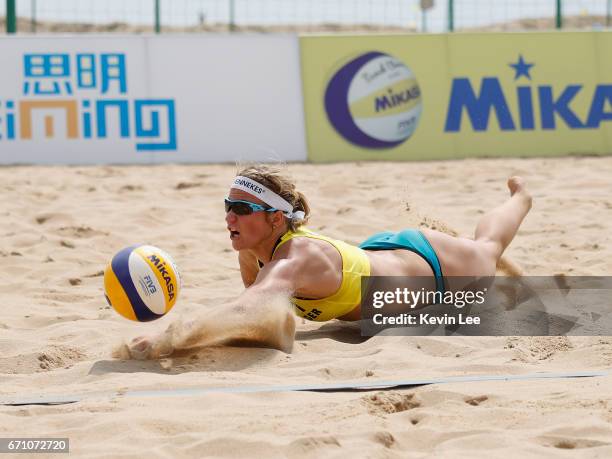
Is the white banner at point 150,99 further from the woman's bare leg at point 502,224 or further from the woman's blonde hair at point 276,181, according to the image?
the woman's blonde hair at point 276,181

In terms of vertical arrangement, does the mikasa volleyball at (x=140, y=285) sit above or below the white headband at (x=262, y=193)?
below

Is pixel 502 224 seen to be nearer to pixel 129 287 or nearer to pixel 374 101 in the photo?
pixel 129 287

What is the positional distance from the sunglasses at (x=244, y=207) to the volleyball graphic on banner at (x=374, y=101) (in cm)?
568

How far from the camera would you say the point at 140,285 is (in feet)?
13.5

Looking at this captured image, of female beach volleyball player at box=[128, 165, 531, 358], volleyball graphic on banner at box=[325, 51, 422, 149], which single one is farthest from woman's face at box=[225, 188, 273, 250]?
volleyball graphic on banner at box=[325, 51, 422, 149]

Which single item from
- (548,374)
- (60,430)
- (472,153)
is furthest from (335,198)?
(60,430)

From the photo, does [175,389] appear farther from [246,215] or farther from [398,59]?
[398,59]

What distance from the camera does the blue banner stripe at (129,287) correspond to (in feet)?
13.5

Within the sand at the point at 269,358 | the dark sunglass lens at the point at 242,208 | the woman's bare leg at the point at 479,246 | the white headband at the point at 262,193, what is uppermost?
the white headband at the point at 262,193

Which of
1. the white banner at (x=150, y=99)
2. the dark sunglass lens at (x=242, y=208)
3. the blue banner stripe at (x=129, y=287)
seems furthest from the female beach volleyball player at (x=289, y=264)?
the white banner at (x=150, y=99)

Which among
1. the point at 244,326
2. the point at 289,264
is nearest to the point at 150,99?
the point at 289,264

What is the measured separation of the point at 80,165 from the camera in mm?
9320

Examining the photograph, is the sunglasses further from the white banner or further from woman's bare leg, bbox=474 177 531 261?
the white banner

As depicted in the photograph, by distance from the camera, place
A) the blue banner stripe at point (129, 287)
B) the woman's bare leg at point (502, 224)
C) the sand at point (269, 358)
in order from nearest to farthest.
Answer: the sand at point (269, 358) < the blue banner stripe at point (129, 287) < the woman's bare leg at point (502, 224)
